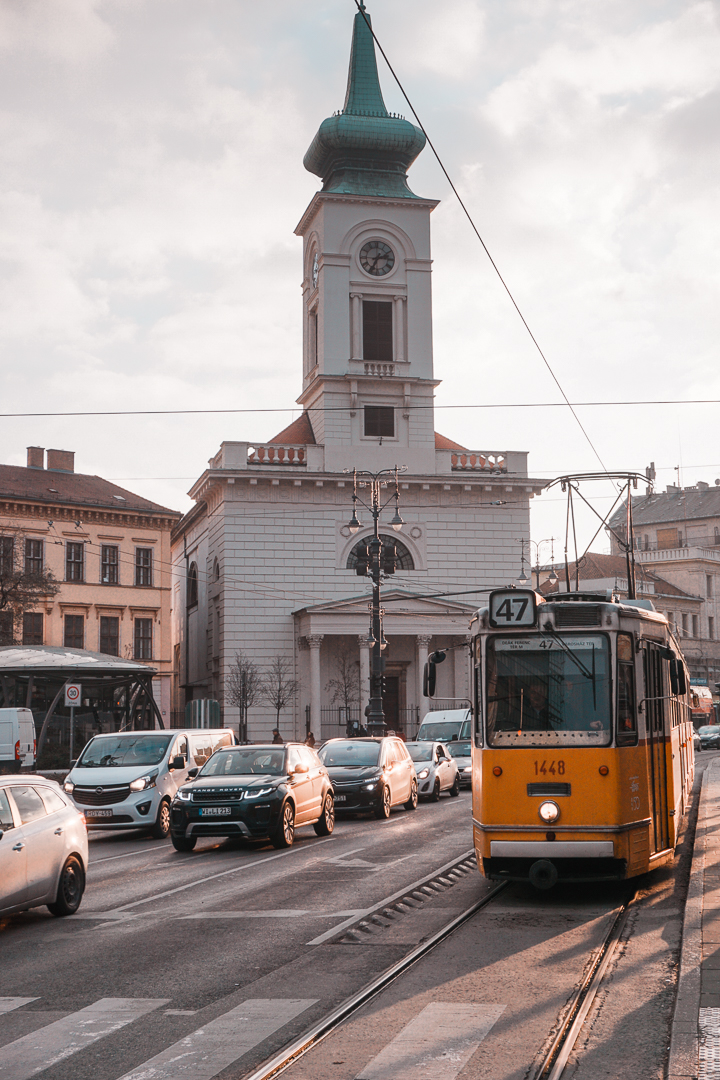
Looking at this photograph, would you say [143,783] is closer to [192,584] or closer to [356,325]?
[356,325]

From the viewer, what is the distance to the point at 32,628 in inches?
2184

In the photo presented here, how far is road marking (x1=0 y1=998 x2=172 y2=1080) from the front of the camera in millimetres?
6863

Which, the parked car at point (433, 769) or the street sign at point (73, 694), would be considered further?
the street sign at point (73, 694)

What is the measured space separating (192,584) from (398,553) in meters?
15.7

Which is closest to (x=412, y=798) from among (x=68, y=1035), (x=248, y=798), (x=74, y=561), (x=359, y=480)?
(x=248, y=798)


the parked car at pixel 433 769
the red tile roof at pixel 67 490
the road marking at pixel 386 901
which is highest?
the red tile roof at pixel 67 490

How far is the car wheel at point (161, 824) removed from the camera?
70.7 feet

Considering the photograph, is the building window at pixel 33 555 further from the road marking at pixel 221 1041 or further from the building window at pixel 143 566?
the road marking at pixel 221 1041

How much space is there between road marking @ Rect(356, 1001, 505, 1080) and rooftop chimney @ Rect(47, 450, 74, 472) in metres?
55.8

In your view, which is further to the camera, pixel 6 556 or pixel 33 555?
pixel 33 555

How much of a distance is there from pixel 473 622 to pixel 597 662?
4.49 ft

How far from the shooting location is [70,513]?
57.1 metres

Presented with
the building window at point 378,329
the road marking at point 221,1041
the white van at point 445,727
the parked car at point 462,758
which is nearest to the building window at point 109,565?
the building window at point 378,329

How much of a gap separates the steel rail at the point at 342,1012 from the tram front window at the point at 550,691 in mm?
1957
